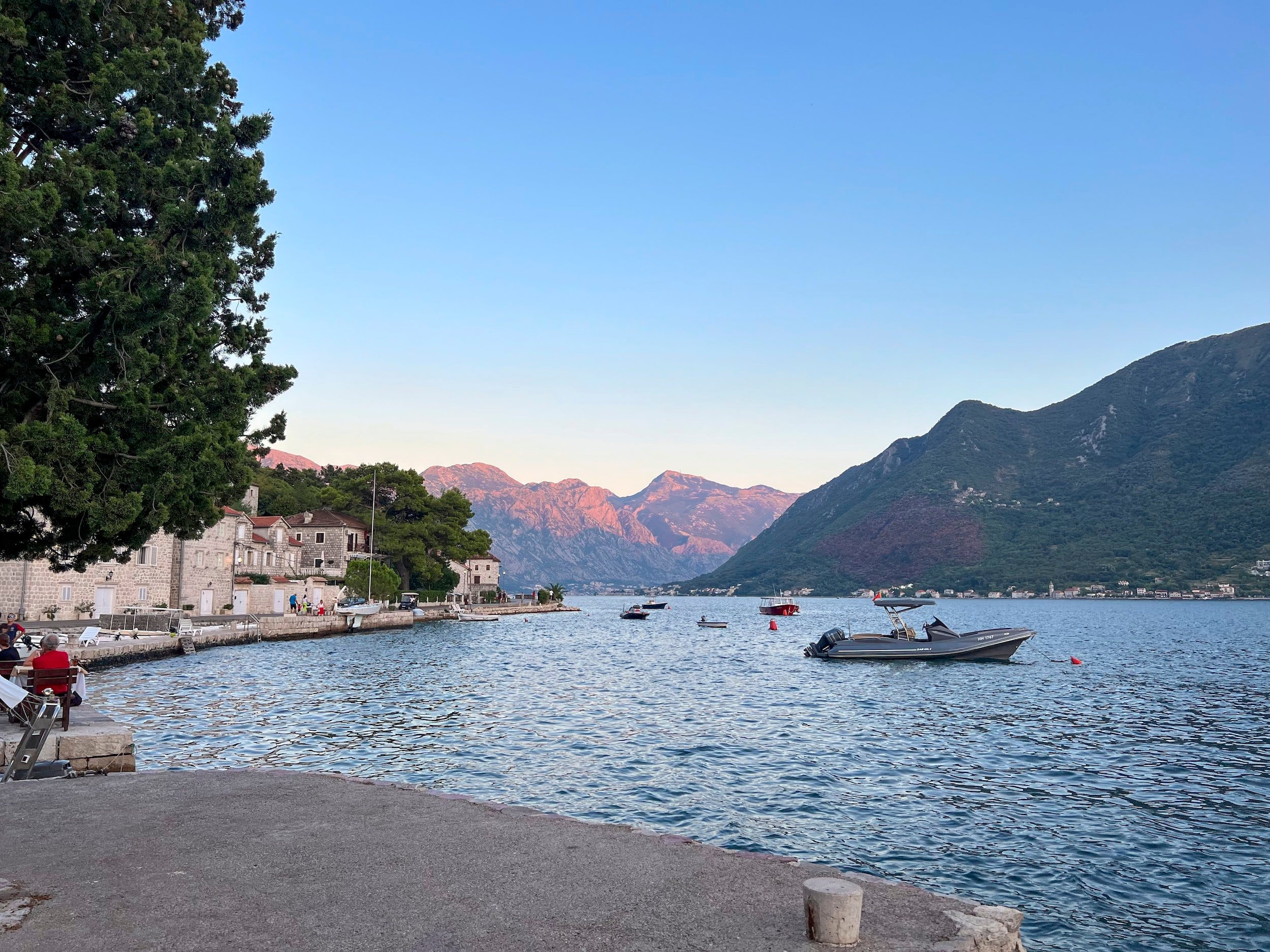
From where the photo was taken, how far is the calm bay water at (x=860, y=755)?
13906mm

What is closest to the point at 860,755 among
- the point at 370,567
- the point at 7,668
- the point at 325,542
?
the point at 7,668

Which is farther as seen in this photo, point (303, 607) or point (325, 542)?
point (325, 542)

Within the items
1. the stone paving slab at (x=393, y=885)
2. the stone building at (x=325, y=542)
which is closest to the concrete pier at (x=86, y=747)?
the stone paving slab at (x=393, y=885)

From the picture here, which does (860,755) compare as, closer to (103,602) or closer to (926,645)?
(926,645)

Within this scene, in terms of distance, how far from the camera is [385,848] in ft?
31.1

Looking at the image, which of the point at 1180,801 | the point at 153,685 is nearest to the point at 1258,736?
the point at 1180,801

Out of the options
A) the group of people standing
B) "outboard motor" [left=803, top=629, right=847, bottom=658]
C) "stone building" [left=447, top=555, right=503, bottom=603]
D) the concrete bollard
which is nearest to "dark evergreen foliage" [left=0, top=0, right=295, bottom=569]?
the concrete bollard

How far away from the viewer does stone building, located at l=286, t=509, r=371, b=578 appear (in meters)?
107

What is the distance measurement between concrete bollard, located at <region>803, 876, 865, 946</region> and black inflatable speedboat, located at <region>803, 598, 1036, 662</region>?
54105mm

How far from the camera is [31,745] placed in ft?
43.2

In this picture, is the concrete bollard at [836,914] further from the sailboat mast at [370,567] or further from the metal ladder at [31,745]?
the sailboat mast at [370,567]

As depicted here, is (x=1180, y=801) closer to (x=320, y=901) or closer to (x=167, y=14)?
(x=320, y=901)

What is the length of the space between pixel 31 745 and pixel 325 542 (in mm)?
99986

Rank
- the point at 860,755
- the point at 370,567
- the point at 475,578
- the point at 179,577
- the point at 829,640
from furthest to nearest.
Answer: the point at 475,578
the point at 370,567
the point at 179,577
the point at 829,640
the point at 860,755
